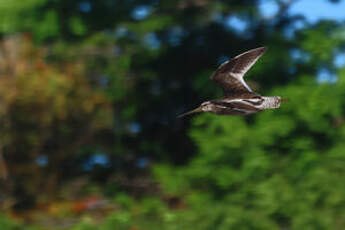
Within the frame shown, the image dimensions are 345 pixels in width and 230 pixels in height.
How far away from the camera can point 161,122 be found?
12070 millimetres

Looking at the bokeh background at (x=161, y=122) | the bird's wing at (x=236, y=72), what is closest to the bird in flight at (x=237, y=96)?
the bird's wing at (x=236, y=72)

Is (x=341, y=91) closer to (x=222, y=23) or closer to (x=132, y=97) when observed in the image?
(x=222, y=23)

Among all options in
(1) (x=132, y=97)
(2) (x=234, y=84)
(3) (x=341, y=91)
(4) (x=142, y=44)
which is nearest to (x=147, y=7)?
(4) (x=142, y=44)

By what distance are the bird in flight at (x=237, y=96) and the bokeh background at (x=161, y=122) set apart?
6.10 m

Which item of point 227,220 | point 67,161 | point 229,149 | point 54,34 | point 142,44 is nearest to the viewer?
point 227,220

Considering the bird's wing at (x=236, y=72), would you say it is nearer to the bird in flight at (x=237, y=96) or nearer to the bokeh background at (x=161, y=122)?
the bird in flight at (x=237, y=96)

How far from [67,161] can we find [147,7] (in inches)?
103

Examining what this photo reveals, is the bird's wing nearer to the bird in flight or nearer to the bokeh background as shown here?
the bird in flight

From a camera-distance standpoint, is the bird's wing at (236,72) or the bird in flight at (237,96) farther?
the bird's wing at (236,72)

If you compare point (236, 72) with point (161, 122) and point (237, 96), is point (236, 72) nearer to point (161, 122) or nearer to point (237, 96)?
point (237, 96)

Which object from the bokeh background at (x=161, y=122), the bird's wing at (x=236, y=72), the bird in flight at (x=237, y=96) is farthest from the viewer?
the bokeh background at (x=161, y=122)

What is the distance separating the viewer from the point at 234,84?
9.48ft

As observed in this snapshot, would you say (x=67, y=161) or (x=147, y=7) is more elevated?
(x=147, y=7)

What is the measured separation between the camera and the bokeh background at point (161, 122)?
9.39m
